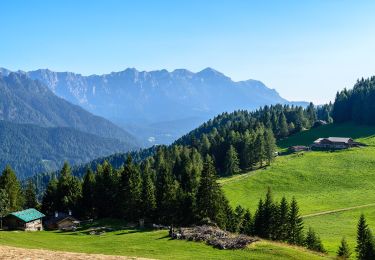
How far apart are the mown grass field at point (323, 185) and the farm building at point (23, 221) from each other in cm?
4755

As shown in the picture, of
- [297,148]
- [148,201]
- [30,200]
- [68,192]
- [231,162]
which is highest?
[297,148]

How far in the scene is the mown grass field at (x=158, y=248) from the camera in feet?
153

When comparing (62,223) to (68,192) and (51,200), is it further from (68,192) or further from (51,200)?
(51,200)

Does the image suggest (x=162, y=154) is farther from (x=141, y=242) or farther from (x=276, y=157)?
(x=141, y=242)

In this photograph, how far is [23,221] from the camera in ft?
253

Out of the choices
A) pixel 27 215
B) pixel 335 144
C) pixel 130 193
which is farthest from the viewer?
pixel 335 144

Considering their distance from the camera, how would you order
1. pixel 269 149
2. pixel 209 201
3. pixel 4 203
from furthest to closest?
pixel 269 149 → pixel 4 203 → pixel 209 201

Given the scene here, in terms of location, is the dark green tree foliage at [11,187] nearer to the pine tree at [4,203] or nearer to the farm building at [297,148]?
the pine tree at [4,203]

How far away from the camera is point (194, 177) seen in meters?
86.5

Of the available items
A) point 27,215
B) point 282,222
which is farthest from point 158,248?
point 27,215

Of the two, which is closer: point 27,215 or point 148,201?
point 27,215

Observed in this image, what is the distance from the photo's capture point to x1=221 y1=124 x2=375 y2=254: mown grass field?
91.2 meters

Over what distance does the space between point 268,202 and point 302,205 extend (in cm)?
3816

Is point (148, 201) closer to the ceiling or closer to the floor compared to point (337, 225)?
closer to the ceiling
